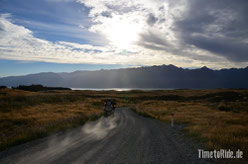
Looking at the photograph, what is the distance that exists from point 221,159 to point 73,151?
20.0ft

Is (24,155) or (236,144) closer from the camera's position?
(24,155)

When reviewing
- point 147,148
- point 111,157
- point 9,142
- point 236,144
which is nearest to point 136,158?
point 111,157

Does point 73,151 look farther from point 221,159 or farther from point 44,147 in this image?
point 221,159

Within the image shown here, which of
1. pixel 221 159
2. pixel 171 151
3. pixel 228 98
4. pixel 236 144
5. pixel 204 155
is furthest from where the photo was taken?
pixel 228 98

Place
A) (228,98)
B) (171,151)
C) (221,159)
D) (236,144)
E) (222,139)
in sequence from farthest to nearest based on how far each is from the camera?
(228,98), (222,139), (236,144), (171,151), (221,159)

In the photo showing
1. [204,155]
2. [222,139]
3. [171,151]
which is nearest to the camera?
[204,155]

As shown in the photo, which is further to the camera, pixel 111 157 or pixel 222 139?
pixel 222 139

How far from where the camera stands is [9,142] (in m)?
9.39

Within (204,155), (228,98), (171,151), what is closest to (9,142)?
(171,151)

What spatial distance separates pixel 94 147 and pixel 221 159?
5.47 metres

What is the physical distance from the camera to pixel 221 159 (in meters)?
7.44

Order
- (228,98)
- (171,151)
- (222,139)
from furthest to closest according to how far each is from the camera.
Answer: (228,98) → (222,139) → (171,151)

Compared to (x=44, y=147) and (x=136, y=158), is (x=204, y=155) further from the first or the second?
(x=44, y=147)

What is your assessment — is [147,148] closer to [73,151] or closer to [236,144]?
[73,151]
